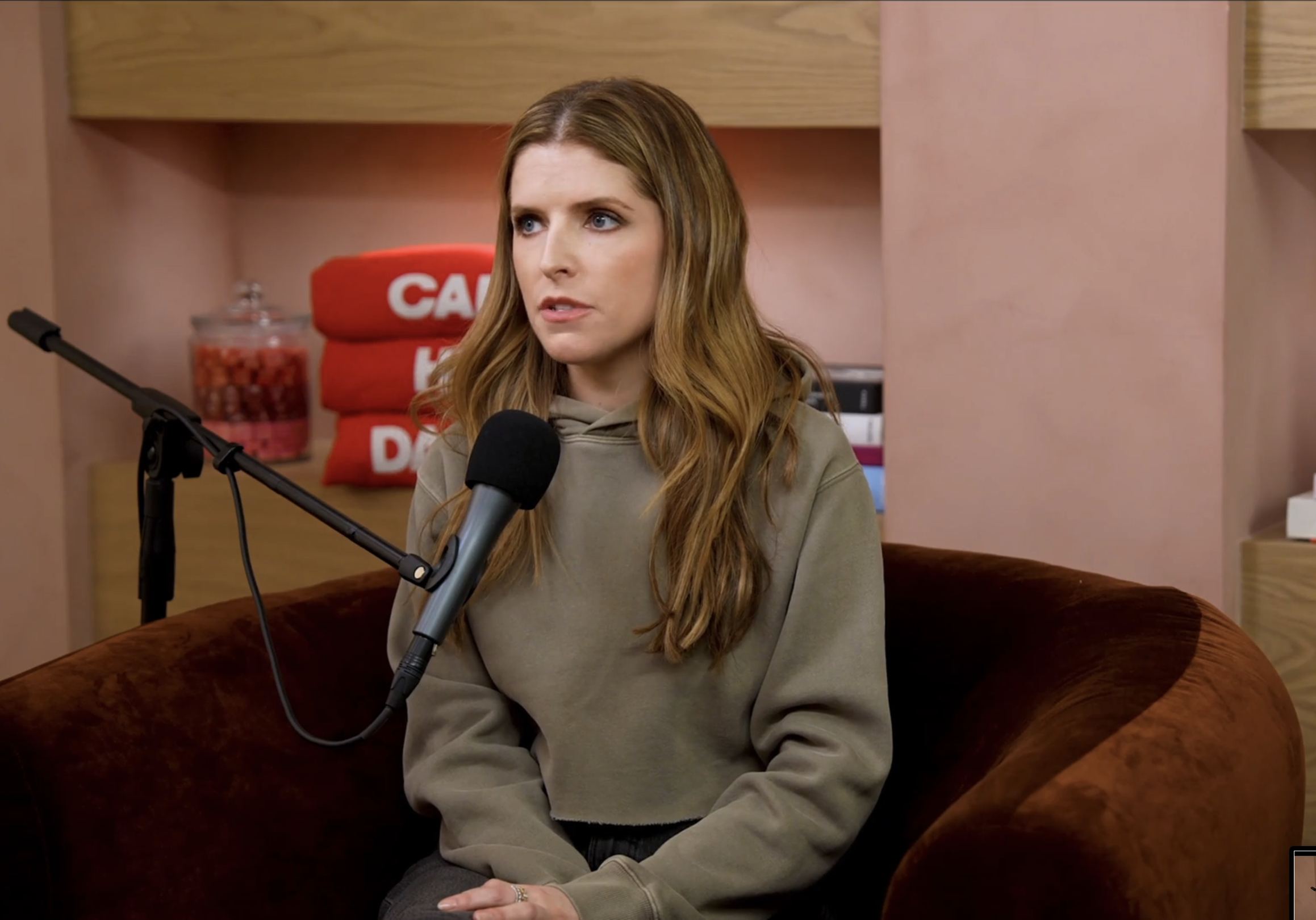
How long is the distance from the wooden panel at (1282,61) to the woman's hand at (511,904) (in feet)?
4.22

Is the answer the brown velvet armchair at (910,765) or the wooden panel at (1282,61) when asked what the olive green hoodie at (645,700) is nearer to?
the brown velvet armchair at (910,765)

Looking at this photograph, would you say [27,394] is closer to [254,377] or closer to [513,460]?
[254,377]

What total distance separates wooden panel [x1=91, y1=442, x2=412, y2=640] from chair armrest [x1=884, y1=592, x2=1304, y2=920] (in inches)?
50.4

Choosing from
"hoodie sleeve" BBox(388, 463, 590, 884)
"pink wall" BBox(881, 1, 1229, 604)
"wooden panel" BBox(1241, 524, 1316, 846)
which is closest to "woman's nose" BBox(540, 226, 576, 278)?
"hoodie sleeve" BBox(388, 463, 590, 884)

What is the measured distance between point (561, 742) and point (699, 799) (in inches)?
4.9

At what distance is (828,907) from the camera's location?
1256 mm

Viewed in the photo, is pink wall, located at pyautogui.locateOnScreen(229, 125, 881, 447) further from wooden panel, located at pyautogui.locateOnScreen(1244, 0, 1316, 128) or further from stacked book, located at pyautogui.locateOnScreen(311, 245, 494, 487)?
wooden panel, located at pyautogui.locateOnScreen(1244, 0, 1316, 128)

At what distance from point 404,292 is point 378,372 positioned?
0.12 metres

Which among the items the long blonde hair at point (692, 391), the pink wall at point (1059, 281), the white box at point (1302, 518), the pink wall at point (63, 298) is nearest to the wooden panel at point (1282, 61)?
the pink wall at point (1059, 281)

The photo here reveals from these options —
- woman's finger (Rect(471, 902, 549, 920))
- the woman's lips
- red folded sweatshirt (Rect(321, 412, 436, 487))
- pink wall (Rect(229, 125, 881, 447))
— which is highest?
pink wall (Rect(229, 125, 881, 447))

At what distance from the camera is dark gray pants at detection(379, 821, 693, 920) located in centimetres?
119

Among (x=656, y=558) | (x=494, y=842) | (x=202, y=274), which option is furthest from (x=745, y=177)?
(x=494, y=842)

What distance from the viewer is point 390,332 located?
82.3 inches

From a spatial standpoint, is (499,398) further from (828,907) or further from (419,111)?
(419,111)
